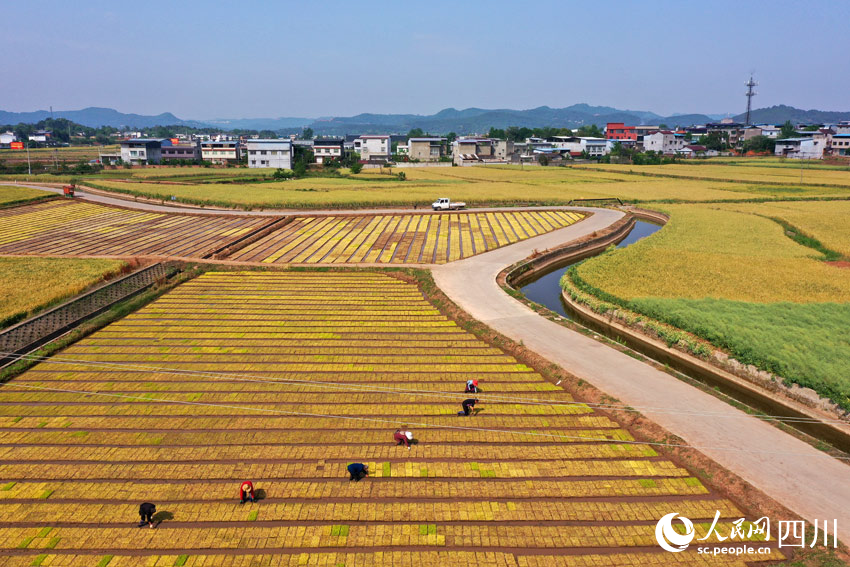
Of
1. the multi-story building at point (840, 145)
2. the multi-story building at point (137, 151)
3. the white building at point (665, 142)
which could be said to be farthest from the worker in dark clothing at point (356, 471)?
the white building at point (665, 142)

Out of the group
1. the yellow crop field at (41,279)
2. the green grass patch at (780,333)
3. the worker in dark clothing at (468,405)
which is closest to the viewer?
the worker in dark clothing at (468,405)

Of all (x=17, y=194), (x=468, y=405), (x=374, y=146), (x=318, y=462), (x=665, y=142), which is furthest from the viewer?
(x=665, y=142)

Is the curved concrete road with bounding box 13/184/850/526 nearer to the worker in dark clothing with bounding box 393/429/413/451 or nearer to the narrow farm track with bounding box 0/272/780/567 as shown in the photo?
the narrow farm track with bounding box 0/272/780/567

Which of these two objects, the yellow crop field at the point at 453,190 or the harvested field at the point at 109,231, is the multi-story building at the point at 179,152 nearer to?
the yellow crop field at the point at 453,190

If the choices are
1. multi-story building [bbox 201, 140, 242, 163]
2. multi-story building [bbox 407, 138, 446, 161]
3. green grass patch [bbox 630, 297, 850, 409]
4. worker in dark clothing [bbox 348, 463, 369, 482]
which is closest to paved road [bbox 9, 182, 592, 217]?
green grass patch [bbox 630, 297, 850, 409]

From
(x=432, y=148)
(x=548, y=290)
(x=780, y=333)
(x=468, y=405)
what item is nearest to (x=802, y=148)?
(x=432, y=148)

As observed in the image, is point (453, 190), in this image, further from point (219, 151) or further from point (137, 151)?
point (137, 151)
